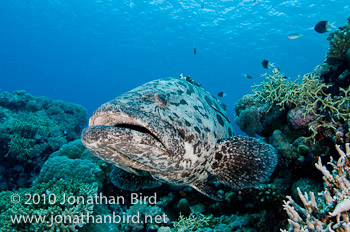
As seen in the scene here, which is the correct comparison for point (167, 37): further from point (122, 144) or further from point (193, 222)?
point (122, 144)

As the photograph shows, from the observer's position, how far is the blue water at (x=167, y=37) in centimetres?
3000

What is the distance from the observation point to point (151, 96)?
8.92 feet

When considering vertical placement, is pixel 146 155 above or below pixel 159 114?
below

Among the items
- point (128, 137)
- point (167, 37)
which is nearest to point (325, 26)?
point (128, 137)

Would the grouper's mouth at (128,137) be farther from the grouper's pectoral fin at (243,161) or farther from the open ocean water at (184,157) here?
the grouper's pectoral fin at (243,161)

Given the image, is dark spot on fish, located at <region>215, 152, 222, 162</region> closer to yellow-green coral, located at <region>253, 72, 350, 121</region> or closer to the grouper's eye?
the grouper's eye

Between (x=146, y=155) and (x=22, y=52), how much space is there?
3690 inches

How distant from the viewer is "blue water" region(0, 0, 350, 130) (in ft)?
98.4

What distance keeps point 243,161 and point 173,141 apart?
144 centimetres

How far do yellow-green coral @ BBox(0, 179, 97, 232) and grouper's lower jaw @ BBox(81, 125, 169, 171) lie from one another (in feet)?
6.60

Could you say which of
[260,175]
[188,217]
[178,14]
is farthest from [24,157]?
[178,14]

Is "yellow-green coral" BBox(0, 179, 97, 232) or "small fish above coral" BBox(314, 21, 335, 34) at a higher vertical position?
"small fish above coral" BBox(314, 21, 335, 34)

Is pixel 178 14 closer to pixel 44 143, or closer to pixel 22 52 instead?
pixel 44 143

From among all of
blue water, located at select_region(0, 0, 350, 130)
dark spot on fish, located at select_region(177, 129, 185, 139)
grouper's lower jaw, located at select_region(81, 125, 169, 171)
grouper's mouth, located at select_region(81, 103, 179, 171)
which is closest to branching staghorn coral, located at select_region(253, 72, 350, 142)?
dark spot on fish, located at select_region(177, 129, 185, 139)
